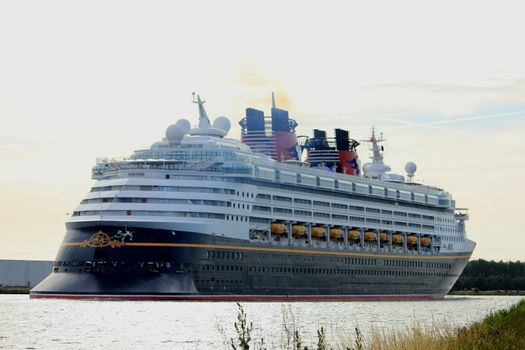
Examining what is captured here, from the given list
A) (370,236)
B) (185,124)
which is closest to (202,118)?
(185,124)

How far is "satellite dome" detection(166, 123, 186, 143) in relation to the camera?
110 metres

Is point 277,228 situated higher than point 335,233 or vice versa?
point 335,233

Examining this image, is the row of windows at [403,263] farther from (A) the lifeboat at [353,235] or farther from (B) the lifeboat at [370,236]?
(A) the lifeboat at [353,235]

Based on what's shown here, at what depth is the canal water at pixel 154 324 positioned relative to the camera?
51.8 m

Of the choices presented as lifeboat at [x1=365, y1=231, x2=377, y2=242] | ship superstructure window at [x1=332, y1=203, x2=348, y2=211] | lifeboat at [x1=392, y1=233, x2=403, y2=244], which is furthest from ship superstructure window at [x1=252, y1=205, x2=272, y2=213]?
lifeboat at [x1=392, y1=233, x2=403, y2=244]

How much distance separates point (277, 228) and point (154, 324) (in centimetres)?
4871

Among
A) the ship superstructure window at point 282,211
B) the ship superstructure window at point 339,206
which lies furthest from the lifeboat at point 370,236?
the ship superstructure window at point 282,211

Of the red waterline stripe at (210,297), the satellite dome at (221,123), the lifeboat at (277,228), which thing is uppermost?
the satellite dome at (221,123)

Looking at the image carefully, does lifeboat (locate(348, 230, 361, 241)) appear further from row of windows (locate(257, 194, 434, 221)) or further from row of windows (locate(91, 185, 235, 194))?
row of windows (locate(91, 185, 235, 194))

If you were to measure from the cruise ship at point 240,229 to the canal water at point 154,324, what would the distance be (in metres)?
4.76

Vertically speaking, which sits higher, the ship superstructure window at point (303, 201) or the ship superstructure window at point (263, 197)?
the ship superstructure window at point (303, 201)

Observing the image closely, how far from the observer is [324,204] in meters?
124

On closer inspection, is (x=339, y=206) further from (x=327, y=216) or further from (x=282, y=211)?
(x=282, y=211)

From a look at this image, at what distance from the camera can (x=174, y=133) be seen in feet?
359
